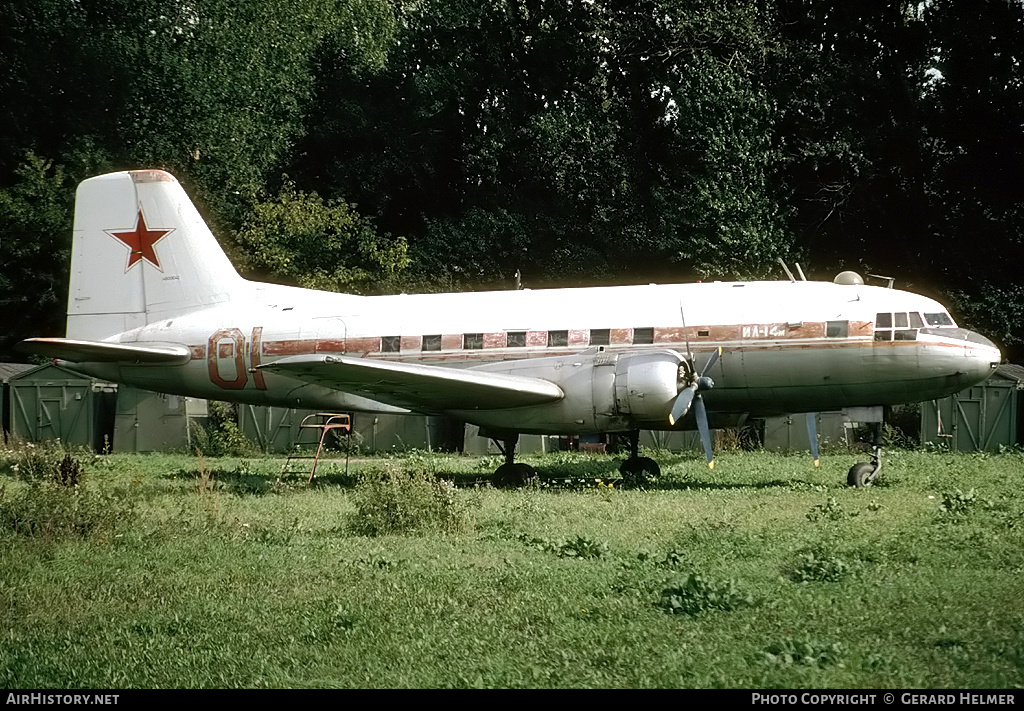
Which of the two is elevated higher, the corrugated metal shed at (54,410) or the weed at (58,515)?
the corrugated metal shed at (54,410)

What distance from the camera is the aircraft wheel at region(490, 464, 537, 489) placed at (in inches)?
819

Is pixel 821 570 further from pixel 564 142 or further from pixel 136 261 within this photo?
pixel 564 142

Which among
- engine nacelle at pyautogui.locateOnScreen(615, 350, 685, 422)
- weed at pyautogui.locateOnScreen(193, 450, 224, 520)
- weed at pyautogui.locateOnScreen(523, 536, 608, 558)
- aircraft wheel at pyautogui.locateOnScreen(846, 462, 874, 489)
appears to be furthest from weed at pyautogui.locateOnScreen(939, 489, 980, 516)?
weed at pyautogui.locateOnScreen(193, 450, 224, 520)

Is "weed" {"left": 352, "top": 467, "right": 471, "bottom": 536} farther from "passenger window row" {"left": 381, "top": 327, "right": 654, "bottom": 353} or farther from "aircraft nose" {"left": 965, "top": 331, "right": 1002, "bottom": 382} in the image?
"aircraft nose" {"left": 965, "top": 331, "right": 1002, "bottom": 382}

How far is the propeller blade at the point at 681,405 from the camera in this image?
19250mm

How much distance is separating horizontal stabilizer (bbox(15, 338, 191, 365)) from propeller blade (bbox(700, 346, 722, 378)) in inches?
431

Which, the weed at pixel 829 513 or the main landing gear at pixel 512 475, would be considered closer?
the weed at pixel 829 513

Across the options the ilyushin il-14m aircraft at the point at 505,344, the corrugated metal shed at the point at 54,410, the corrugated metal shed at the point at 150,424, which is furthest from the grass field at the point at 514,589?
the corrugated metal shed at the point at 54,410

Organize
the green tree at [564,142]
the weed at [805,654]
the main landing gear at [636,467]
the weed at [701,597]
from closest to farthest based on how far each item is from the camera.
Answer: the weed at [805,654] → the weed at [701,597] → the main landing gear at [636,467] → the green tree at [564,142]

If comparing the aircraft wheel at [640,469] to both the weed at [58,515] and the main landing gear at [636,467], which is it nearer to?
the main landing gear at [636,467]

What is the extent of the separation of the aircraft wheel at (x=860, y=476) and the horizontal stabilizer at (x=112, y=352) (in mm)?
13779

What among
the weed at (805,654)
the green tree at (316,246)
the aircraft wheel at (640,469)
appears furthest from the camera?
the green tree at (316,246)

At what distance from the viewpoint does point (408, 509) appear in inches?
580

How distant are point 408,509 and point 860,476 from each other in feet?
29.9
